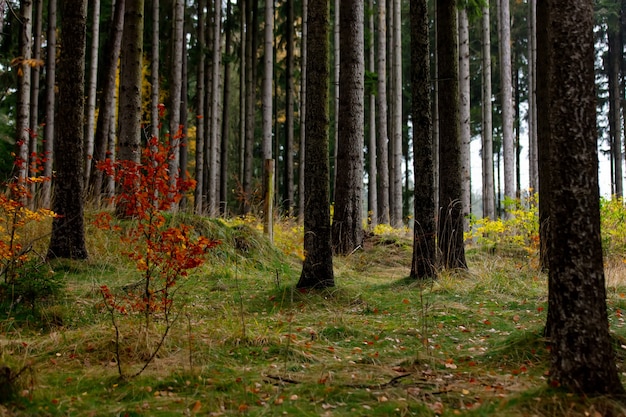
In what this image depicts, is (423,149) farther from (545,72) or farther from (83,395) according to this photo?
(83,395)

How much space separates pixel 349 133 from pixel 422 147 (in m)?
2.11

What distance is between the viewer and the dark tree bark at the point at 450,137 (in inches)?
327

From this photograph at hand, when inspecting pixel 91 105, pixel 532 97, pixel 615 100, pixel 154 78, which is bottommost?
pixel 91 105

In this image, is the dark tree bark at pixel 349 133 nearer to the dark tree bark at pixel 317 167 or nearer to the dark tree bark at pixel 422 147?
the dark tree bark at pixel 422 147

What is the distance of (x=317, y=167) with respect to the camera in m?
6.73

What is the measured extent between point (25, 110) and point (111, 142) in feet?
6.02

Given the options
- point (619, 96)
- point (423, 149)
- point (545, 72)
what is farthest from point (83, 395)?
point (619, 96)

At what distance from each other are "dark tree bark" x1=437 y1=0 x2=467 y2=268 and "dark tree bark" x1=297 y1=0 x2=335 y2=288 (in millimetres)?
2345

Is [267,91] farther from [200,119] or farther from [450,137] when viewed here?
[450,137]

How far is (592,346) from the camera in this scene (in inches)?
122

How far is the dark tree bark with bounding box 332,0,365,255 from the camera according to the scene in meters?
8.62

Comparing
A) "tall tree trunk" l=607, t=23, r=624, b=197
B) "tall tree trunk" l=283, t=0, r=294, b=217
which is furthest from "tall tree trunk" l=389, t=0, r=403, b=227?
"tall tree trunk" l=607, t=23, r=624, b=197

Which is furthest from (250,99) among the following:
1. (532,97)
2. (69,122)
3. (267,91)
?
(532,97)

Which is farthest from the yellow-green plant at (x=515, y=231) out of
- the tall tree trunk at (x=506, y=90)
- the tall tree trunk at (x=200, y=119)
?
the tall tree trunk at (x=200, y=119)
